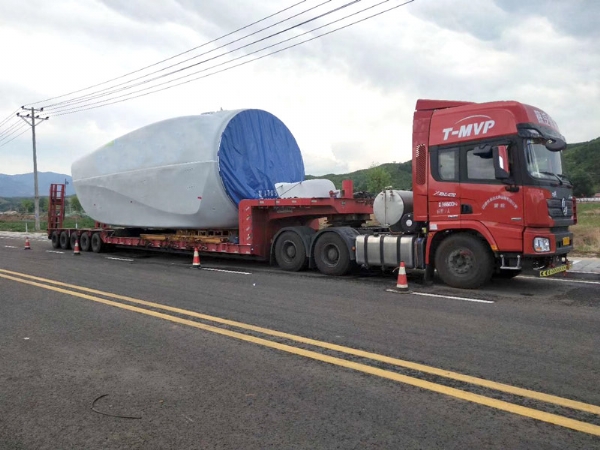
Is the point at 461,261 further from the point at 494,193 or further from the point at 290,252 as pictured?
the point at 290,252

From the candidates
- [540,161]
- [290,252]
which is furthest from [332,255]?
[540,161]

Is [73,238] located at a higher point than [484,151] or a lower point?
lower

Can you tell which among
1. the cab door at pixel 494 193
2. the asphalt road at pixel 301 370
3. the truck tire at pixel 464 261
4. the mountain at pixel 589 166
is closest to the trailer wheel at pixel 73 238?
the asphalt road at pixel 301 370

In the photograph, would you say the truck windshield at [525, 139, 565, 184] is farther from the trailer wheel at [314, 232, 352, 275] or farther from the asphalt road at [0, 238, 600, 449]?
the trailer wheel at [314, 232, 352, 275]

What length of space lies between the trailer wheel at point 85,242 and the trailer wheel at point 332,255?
34.8 ft

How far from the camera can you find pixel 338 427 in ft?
10.7

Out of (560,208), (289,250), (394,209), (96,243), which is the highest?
(394,209)

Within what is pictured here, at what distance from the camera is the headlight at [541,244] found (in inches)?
310

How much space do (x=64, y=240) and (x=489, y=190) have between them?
1687 centimetres

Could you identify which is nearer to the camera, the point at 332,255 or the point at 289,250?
the point at 332,255

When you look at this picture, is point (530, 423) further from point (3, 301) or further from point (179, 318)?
point (3, 301)

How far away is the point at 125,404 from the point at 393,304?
4555mm

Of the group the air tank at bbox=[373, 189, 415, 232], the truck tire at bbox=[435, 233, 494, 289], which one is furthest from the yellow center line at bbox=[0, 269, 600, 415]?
the air tank at bbox=[373, 189, 415, 232]

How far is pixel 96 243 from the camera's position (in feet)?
57.6
